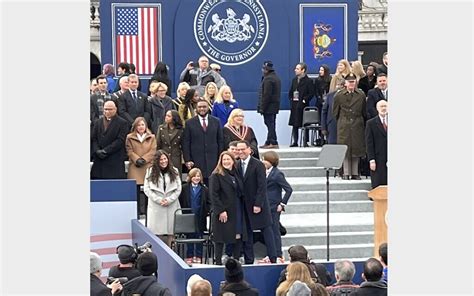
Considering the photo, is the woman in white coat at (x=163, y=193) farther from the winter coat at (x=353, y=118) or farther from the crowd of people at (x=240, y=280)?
the crowd of people at (x=240, y=280)

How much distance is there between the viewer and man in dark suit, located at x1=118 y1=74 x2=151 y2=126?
15.6 meters

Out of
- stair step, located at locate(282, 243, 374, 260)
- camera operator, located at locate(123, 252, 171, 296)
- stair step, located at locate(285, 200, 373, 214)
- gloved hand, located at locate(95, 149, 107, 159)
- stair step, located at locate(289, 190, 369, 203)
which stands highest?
gloved hand, located at locate(95, 149, 107, 159)

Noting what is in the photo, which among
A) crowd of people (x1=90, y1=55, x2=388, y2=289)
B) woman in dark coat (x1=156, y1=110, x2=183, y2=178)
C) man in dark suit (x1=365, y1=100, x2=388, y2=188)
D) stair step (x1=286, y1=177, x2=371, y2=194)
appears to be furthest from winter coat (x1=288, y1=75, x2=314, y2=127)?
woman in dark coat (x1=156, y1=110, x2=183, y2=178)

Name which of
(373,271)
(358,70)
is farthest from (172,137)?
(373,271)

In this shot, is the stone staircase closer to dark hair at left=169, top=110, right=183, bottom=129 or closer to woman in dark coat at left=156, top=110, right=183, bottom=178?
woman in dark coat at left=156, top=110, right=183, bottom=178

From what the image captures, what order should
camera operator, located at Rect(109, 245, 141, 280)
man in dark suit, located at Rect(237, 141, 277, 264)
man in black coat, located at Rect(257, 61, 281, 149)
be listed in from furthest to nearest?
man in black coat, located at Rect(257, 61, 281, 149)
man in dark suit, located at Rect(237, 141, 277, 264)
camera operator, located at Rect(109, 245, 141, 280)

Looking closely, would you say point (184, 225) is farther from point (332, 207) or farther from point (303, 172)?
point (303, 172)

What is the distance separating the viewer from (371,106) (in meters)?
16.2

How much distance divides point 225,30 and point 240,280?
12.2 m

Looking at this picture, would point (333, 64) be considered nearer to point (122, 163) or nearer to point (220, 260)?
point (122, 163)

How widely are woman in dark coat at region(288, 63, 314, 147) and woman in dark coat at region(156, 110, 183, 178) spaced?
450 centimetres

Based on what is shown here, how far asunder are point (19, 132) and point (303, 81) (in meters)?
17.3

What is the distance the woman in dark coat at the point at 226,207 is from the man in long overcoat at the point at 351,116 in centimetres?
427
